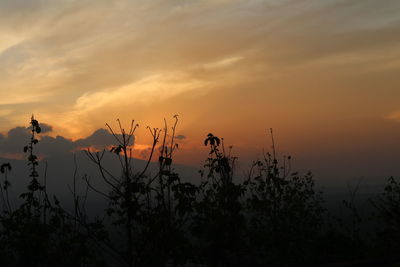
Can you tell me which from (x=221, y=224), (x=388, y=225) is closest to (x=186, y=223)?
(x=221, y=224)

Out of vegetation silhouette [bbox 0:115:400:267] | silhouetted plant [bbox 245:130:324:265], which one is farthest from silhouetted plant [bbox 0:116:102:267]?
silhouetted plant [bbox 245:130:324:265]

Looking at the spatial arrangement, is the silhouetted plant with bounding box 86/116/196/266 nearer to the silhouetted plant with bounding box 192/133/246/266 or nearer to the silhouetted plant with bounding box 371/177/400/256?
the silhouetted plant with bounding box 192/133/246/266

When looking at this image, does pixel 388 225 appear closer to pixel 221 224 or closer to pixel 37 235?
pixel 221 224

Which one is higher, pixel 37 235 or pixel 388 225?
pixel 37 235

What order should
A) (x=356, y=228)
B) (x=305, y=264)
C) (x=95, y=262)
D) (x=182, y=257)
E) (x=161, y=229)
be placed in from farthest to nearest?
(x=356, y=228) < (x=305, y=264) < (x=95, y=262) < (x=182, y=257) < (x=161, y=229)

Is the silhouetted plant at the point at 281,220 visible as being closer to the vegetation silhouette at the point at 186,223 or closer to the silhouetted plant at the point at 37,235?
the vegetation silhouette at the point at 186,223

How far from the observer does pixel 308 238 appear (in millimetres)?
11680

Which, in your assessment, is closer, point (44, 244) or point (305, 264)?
point (44, 244)

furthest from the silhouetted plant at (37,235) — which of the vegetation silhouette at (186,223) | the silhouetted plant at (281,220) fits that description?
the silhouetted plant at (281,220)

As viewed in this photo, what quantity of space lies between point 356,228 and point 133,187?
9.49 metres

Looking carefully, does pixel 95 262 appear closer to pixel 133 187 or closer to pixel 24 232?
pixel 24 232

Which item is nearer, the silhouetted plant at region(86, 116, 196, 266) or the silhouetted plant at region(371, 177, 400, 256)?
the silhouetted plant at region(86, 116, 196, 266)

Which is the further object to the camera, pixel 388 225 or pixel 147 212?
pixel 388 225

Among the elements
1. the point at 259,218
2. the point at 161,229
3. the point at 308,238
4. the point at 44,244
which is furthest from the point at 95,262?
the point at 308,238
